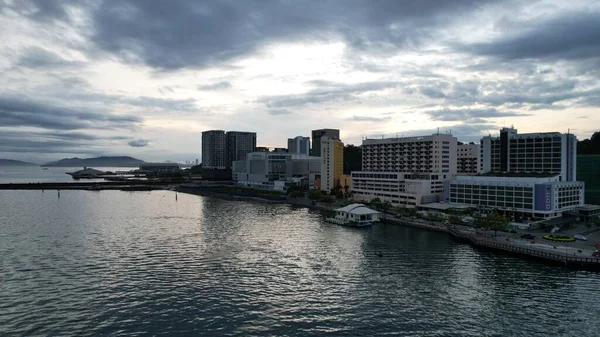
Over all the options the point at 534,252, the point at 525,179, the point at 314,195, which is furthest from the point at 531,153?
the point at 314,195

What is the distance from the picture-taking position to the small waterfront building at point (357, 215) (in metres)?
60.4

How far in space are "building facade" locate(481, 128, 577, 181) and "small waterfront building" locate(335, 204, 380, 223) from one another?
33.6 meters

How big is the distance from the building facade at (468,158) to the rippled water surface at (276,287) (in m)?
53.5

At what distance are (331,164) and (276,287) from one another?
73.1m

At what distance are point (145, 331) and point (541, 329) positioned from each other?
2314cm

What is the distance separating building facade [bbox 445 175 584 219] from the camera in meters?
59.2

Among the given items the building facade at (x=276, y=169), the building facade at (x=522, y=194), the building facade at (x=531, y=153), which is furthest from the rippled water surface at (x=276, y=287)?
the building facade at (x=276, y=169)

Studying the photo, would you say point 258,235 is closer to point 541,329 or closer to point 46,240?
point 46,240

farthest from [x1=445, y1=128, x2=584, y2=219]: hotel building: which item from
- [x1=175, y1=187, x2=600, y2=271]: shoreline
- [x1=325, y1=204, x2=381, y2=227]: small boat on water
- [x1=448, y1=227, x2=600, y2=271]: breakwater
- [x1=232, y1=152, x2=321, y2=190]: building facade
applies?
[x1=232, y1=152, x2=321, y2=190]: building facade

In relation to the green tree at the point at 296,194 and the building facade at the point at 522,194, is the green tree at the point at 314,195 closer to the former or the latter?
the green tree at the point at 296,194

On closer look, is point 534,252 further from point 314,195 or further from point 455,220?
point 314,195

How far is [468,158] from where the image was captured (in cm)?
9781

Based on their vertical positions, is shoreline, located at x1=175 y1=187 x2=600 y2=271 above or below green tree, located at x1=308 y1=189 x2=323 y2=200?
below

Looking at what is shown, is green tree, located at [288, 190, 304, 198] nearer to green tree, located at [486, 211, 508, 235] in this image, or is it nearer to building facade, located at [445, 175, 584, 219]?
building facade, located at [445, 175, 584, 219]
